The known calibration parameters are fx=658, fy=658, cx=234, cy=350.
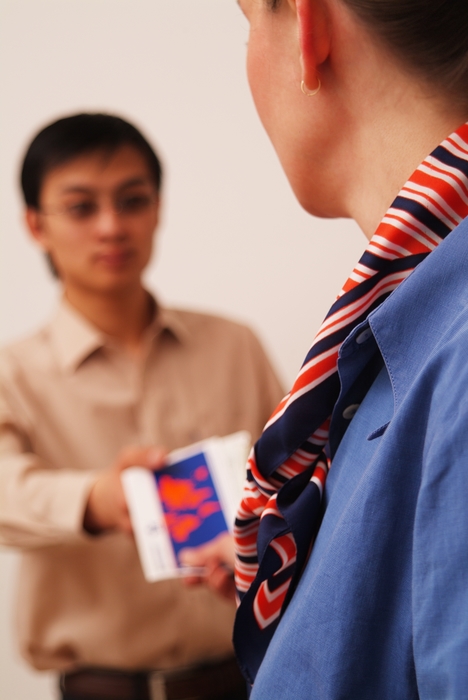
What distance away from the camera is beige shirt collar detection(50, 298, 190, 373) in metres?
1.58

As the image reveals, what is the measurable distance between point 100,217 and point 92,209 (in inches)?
1.3

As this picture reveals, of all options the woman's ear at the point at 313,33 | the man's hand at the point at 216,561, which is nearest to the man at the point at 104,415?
the man's hand at the point at 216,561

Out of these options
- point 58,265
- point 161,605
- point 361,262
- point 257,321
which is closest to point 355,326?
point 361,262

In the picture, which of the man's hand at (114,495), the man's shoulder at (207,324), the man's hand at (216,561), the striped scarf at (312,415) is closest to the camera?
the striped scarf at (312,415)

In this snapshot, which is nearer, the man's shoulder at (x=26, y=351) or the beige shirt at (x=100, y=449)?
the beige shirt at (x=100, y=449)

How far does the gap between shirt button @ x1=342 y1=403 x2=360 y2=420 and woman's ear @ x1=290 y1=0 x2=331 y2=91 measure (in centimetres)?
29

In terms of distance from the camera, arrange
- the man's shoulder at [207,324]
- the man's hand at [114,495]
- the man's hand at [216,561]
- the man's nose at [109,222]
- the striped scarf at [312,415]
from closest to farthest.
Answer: the striped scarf at [312,415] → the man's hand at [216,561] → the man's hand at [114,495] → the man's nose at [109,222] → the man's shoulder at [207,324]

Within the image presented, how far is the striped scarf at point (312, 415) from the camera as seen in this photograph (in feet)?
1.80

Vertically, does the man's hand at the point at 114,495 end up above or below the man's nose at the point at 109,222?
below

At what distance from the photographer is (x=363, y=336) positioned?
561mm

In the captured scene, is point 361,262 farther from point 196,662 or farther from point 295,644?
point 196,662

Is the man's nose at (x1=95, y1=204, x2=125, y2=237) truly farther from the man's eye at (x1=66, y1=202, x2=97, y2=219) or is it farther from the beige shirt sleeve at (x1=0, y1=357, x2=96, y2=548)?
the beige shirt sleeve at (x1=0, y1=357, x2=96, y2=548)

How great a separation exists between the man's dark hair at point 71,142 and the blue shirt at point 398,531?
1.18 meters

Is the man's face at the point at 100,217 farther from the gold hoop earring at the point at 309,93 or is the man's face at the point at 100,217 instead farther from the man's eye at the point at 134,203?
the gold hoop earring at the point at 309,93
